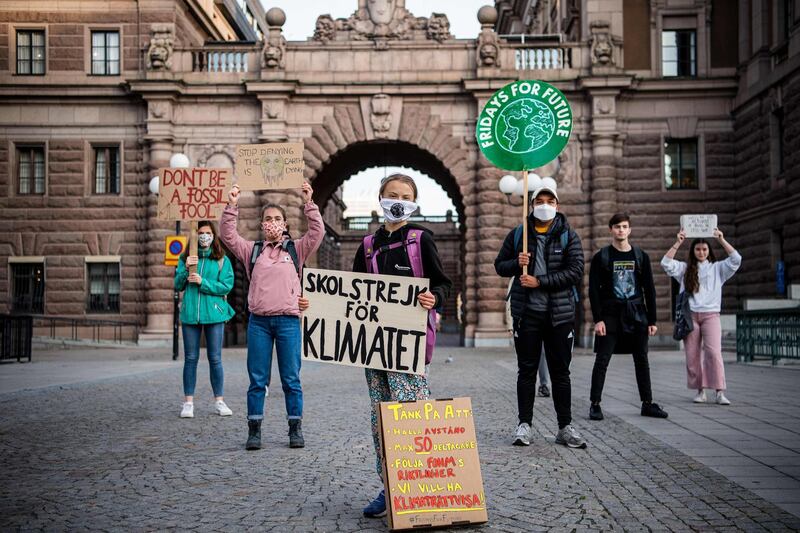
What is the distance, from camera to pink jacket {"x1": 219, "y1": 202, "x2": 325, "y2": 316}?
7.29 metres

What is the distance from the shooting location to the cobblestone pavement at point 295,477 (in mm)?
4859

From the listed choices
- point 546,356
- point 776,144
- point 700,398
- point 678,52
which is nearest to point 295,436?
point 546,356

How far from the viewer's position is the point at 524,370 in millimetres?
7371

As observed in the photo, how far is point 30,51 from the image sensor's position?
2920 cm

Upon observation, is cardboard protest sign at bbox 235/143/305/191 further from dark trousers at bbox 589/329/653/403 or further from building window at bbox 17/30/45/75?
building window at bbox 17/30/45/75

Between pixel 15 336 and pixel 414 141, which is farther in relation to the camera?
pixel 414 141

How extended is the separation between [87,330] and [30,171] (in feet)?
19.6

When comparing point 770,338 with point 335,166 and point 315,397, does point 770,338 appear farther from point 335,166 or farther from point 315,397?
point 335,166

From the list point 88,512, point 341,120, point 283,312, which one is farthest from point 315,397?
point 341,120

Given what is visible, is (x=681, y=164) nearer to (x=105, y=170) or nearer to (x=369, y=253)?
(x=105, y=170)

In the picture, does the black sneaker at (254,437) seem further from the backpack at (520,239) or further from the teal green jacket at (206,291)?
the backpack at (520,239)

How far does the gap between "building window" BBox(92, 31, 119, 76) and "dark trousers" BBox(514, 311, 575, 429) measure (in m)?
25.3


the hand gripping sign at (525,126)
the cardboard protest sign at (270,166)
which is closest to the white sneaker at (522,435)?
the hand gripping sign at (525,126)

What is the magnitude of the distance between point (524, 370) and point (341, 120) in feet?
72.1
